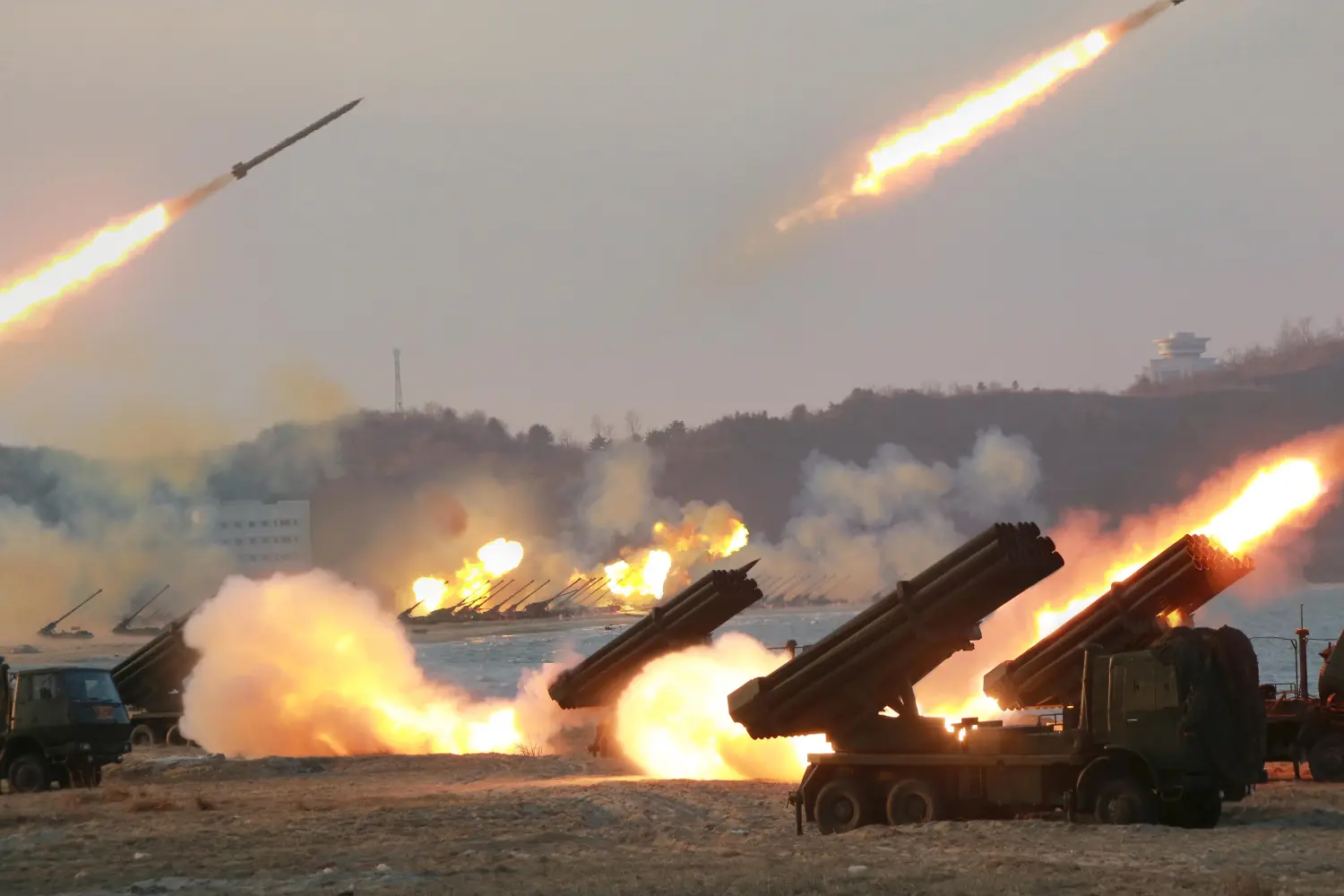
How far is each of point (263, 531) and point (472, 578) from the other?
1885cm

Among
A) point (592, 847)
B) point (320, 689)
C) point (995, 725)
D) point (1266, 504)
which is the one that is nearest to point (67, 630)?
point (320, 689)

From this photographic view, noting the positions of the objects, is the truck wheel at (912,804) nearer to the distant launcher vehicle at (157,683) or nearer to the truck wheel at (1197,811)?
the truck wheel at (1197,811)

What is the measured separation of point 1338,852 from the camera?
68.0ft

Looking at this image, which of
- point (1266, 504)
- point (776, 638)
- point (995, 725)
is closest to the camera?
point (995, 725)

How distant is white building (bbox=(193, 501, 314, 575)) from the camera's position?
441ft

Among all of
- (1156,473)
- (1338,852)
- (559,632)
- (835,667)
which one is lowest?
(1338,852)

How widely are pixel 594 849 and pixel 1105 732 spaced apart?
6.44 meters

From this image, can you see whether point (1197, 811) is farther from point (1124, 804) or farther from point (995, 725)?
point (995, 725)

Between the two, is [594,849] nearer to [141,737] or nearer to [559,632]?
[141,737]

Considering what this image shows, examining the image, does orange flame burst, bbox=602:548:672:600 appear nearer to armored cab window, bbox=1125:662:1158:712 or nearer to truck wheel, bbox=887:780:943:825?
truck wheel, bbox=887:780:943:825

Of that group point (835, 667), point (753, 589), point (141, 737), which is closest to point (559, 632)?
point (141, 737)

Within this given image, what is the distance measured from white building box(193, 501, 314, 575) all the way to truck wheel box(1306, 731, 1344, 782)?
105 m

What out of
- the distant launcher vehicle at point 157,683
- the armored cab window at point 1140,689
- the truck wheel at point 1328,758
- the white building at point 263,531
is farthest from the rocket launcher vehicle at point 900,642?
the white building at point 263,531

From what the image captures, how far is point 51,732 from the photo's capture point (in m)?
32.9
